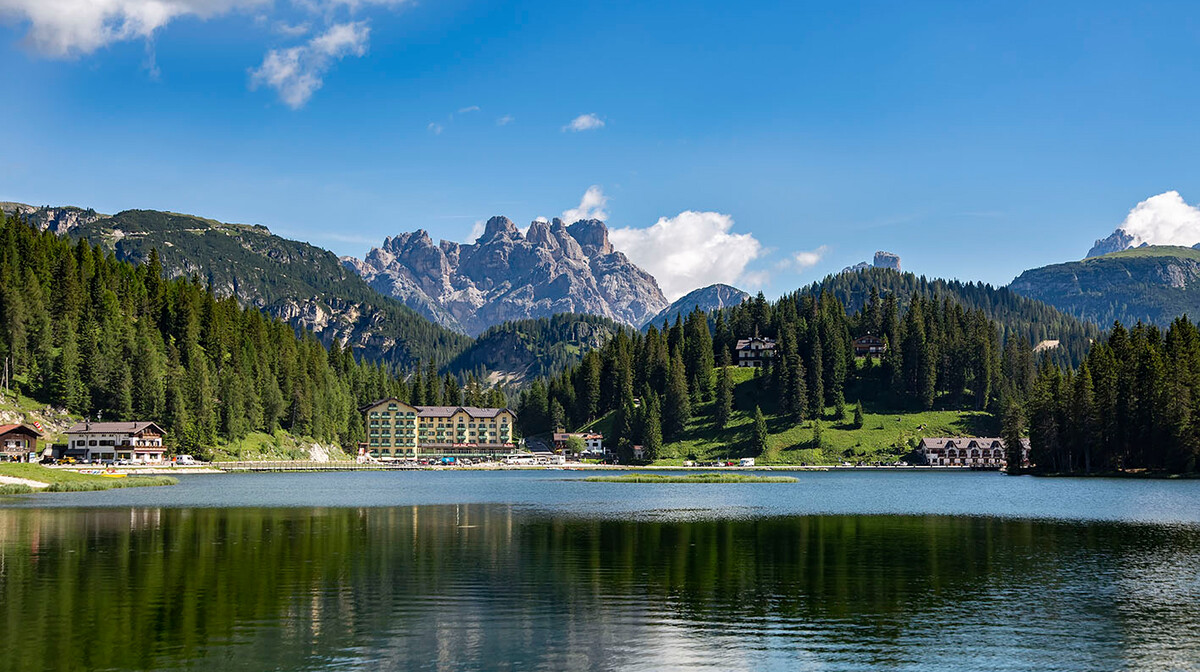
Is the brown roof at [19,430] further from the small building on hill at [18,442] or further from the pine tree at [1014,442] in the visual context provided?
the pine tree at [1014,442]

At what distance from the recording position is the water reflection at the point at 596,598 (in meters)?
30.7

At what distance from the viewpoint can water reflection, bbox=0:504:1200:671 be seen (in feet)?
101

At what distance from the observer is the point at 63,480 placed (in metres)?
125

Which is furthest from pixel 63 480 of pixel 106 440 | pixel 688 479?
pixel 688 479

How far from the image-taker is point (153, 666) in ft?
94.8

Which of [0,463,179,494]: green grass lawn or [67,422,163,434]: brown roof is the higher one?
[67,422,163,434]: brown roof

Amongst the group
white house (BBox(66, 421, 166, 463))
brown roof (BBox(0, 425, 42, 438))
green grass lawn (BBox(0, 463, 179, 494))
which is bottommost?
green grass lawn (BBox(0, 463, 179, 494))

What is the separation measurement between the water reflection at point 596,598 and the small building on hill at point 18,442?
104 m

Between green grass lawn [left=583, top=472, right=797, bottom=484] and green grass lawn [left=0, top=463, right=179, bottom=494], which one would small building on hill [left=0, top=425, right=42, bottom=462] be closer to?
green grass lawn [left=0, top=463, right=179, bottom=494]

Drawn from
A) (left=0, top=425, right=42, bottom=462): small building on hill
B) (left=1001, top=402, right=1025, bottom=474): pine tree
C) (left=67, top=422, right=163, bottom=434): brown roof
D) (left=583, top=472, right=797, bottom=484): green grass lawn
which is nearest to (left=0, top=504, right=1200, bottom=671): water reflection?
(left=583, top=472, right=797, bottom=484): green grass lawn

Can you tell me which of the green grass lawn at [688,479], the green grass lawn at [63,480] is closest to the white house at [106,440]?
the green grass lawn at [63,480]

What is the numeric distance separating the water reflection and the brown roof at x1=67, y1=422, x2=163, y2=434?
380ft

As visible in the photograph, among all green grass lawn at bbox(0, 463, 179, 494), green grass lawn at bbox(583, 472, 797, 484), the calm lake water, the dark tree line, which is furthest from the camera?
green grass lawn at bbox(583, 472, 797, 484)

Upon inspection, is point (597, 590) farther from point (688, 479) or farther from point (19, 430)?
point (19, 430)
